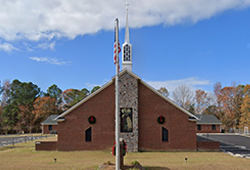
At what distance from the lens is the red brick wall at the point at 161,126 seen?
77.9ft

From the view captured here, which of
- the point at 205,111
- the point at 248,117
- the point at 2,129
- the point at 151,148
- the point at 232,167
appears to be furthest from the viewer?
the point at 205,111

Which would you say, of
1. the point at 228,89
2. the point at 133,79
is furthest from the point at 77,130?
the point at 228,89

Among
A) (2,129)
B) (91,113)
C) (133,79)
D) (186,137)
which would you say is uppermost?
(133,79)

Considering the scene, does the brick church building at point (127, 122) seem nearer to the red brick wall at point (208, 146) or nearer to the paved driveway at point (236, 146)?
the red brick wall at point (208, 146)

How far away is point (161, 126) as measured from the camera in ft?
78.5

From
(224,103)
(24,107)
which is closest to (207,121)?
(224,103)

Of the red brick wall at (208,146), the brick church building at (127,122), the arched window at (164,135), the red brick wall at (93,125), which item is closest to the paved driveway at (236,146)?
the red brick wall at (208,146)

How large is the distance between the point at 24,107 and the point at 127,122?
5773cm

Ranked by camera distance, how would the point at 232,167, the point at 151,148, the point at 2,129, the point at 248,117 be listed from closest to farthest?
the point at 232,167 → the point at 151,148 → the point at 248,117 → the point at 2,129

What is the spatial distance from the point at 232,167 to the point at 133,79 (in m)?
12.3

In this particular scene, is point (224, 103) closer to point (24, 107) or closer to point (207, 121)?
point (207, 121)

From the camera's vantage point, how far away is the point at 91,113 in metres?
24.0

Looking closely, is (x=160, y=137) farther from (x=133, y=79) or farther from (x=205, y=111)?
(x=205, y=111)

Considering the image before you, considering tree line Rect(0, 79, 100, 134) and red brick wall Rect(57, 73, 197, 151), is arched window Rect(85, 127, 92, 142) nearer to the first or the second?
red brick wall Rect(57, 73, 197, 151)
